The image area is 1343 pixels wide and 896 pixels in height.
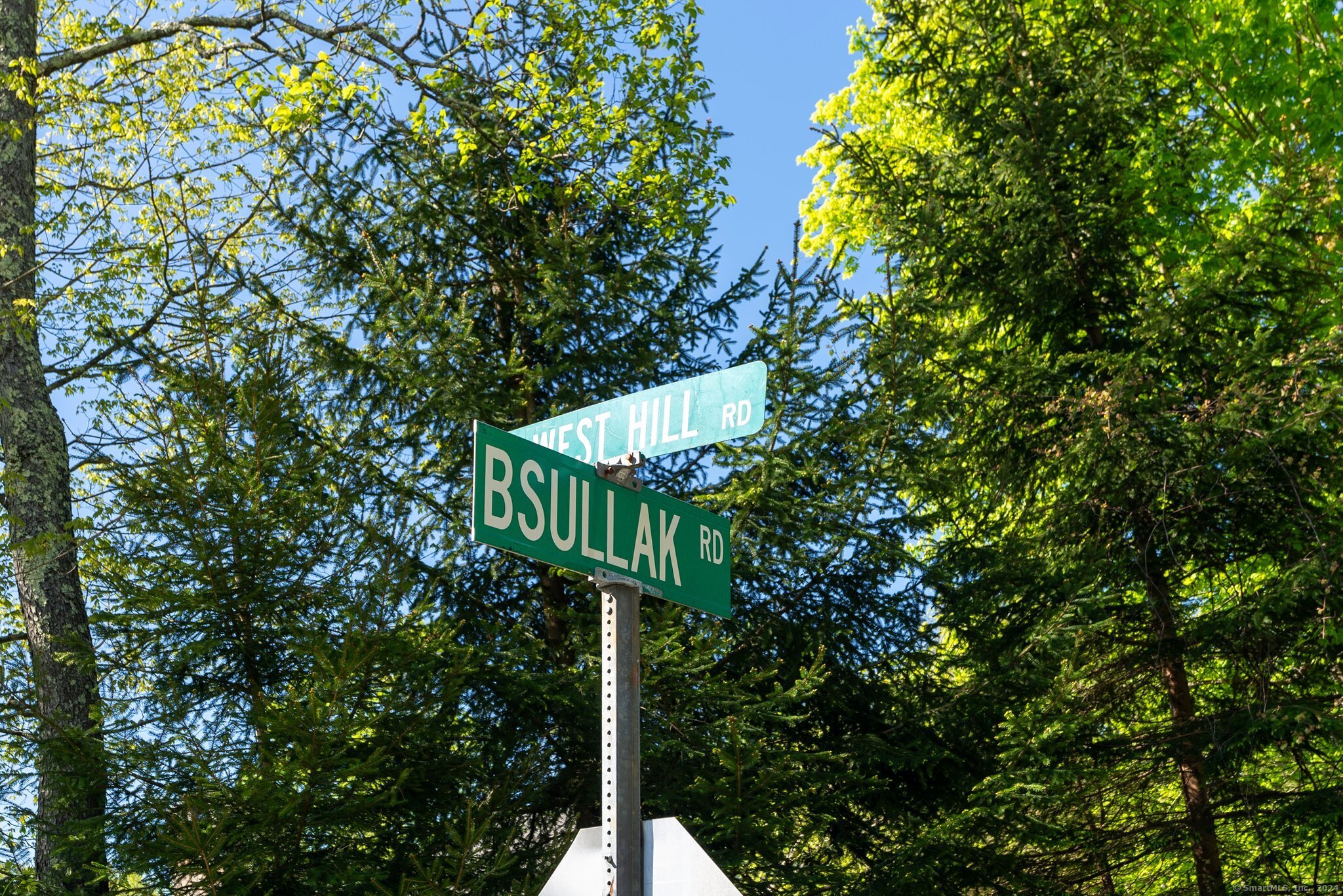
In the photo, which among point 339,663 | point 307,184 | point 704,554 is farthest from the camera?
point 307,184

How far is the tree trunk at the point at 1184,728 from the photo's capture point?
9.51m

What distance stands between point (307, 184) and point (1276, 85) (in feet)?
28.9

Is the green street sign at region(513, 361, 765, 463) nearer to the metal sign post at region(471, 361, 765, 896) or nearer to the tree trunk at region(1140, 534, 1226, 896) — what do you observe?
the metal sign post at region(471, 361, 765, 896)

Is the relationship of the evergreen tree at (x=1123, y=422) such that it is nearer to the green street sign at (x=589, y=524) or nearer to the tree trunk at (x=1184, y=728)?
the tree trunk at (x=1184, y=728)

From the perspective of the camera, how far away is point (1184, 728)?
9.88 meters

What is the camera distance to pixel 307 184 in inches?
426

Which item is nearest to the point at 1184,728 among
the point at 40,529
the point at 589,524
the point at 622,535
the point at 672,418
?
the point at 672,418

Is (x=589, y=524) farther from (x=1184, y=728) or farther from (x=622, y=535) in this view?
(x=1184, y=728)

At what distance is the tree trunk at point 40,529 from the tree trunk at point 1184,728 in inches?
305

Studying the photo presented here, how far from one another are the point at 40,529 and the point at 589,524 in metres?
8.25

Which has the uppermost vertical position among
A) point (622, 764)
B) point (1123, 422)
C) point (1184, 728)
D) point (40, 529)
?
point (1123, 422)

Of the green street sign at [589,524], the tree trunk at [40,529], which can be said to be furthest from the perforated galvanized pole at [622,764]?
the tree trunk at [40,529]

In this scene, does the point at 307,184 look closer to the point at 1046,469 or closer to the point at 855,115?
the point at 1046,469

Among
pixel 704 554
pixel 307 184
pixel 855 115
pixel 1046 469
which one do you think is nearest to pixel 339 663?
pixel 704 554
